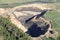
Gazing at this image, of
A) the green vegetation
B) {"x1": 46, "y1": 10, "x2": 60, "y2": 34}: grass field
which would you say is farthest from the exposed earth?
the green vegetation

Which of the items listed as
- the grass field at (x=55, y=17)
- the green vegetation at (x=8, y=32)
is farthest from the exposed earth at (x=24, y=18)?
the green vegetation at (x=8, y=32)

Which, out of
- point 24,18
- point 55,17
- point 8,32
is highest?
point 8,32

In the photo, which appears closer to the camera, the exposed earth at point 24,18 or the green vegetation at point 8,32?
the green vegetation at point 8,32

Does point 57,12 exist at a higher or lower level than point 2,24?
lower

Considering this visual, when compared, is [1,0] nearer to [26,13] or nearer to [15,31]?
[26,13]

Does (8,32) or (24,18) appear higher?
(8,32)

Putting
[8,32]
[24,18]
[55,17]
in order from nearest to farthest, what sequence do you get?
1. [8,32]
2. [24,18]
3. [55,17]

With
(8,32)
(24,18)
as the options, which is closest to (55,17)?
(24,18)

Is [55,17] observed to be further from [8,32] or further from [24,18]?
[8,32]

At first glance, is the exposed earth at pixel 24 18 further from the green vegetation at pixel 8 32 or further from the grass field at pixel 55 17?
the green vegetation at pixel 8 32

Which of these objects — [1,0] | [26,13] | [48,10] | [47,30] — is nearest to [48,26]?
[47,30]

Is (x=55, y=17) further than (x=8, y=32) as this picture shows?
Yes
